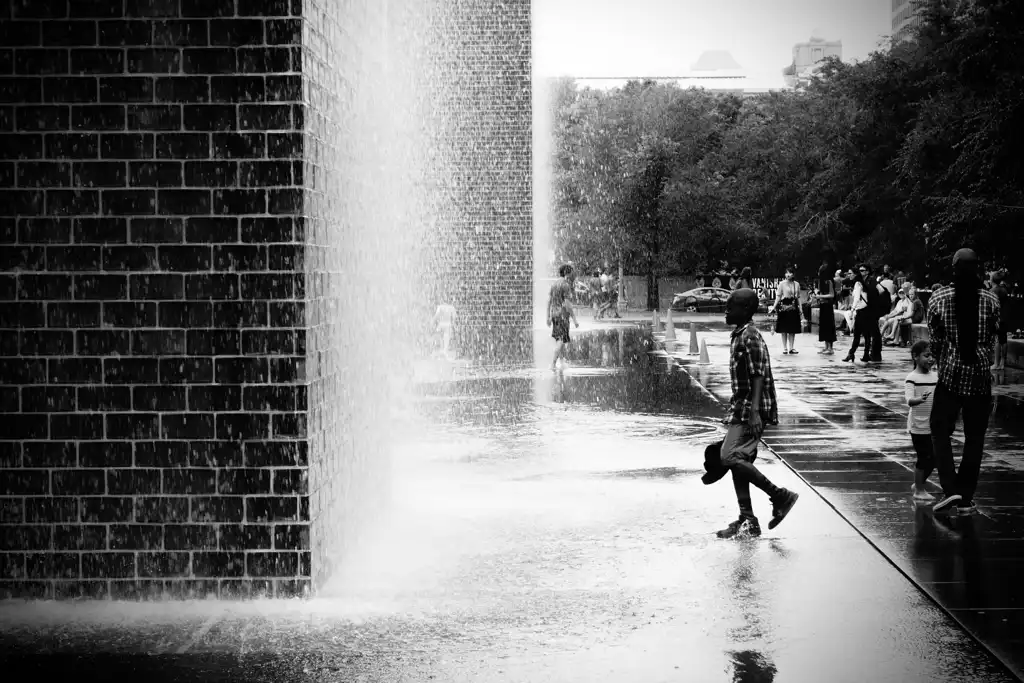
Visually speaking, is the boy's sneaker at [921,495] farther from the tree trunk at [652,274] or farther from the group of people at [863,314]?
the tree trunk at [652,274]

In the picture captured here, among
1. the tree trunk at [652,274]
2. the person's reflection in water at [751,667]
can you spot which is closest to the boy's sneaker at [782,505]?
the person's reflection in water at [751,667]

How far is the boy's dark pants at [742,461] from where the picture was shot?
28.7 feet

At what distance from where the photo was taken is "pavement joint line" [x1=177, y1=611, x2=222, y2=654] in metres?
6.19

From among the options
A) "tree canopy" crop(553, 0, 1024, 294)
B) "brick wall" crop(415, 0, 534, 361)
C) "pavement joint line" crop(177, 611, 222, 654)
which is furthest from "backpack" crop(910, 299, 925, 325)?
"pavement joint line" crop(177, 611, 222, 654)

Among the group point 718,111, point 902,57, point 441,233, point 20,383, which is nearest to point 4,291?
point 20,383

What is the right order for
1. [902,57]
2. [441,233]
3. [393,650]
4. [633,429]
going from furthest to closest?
[902,57], [441,233], [633,429], [393,650]

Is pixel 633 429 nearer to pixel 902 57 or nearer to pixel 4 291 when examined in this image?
pixel 4 291

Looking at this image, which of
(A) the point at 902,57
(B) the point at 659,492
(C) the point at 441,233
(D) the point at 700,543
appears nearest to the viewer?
(D) the point at 700,543

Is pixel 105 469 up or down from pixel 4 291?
down

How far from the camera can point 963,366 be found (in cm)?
907

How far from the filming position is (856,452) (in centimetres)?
1259

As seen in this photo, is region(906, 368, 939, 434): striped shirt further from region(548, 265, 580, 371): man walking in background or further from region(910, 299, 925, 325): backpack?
region(910, 299, 925, 325): backpack

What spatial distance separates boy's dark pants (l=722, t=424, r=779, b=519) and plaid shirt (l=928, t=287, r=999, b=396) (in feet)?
5.18

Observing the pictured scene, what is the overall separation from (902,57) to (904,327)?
1641 centimetres
